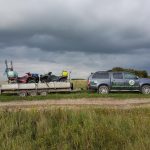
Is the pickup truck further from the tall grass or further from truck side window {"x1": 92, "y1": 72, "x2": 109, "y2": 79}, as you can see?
the tall grass

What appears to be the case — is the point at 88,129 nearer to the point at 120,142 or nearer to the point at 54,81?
the point at 120,142

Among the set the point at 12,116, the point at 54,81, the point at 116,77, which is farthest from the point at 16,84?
the point at 12,116

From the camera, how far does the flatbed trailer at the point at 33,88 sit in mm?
32906

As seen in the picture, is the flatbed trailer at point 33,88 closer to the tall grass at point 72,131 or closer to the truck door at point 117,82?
the truck door at point 117,82

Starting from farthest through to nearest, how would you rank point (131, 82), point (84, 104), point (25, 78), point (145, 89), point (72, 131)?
point (25, 78) → point (145, 89) → point (131, 82) → point (84, 104) → point (72, 131)

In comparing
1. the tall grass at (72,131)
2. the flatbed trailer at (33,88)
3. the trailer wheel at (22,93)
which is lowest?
the tall grass at (72,131)

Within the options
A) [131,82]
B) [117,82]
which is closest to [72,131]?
[117,82]

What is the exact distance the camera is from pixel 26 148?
35.4 ft

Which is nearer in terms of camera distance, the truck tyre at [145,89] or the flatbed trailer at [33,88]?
the flatbed trailer at [33,88]

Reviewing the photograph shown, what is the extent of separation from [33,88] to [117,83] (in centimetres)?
677

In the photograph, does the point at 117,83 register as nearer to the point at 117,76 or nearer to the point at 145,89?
the point at 117,76

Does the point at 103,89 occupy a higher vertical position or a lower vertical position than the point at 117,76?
lower

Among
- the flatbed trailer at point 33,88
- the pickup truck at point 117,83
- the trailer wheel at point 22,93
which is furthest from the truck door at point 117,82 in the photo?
the trailer wheel at point 22,93

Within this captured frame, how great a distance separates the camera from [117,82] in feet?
108
